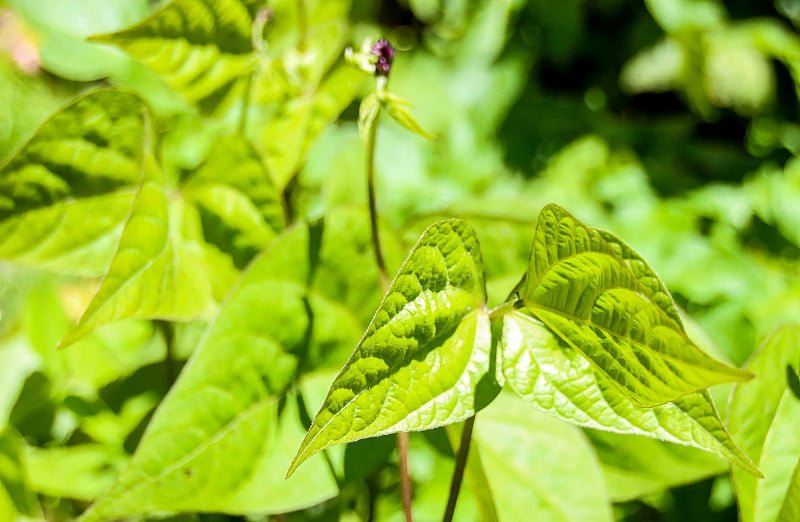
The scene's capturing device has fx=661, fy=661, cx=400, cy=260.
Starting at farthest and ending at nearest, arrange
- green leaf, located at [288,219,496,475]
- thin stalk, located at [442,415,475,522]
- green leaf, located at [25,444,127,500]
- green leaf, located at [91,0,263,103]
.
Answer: green leaf, located at [25,444,127,500] → green leaf, located at [91,0,263,103] → thin stalk, located at [442,415,475,522] → green leaf, located at [288,219,496,475]

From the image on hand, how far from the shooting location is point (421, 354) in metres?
0.52

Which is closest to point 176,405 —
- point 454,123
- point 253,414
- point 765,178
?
point 253,414

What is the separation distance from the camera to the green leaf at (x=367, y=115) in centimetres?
54

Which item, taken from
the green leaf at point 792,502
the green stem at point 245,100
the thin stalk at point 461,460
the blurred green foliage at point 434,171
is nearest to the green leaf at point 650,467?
the blurred green foliage at point 434,171

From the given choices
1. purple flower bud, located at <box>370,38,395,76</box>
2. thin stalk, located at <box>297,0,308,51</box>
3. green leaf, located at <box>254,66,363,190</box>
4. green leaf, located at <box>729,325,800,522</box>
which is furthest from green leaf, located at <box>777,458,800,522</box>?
thin stalk, located at <box>297,0,308,51</box>

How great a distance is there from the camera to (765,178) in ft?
3.72

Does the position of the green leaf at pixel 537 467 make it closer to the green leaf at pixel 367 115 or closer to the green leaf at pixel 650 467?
the green leaf at pixel 650 467

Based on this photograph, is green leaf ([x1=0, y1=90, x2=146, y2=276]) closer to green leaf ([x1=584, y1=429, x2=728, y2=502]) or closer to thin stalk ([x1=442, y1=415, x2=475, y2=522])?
thin stalk ([x1=442, y1=415, x2=475, y2=522])

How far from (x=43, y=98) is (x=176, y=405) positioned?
0.91 metres

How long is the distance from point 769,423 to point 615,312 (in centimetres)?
29

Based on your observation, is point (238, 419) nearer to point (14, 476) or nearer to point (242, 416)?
A: point (242, 416)

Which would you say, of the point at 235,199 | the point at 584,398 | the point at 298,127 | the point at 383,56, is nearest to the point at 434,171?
the point at 298,127

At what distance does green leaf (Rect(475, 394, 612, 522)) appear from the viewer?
68cm

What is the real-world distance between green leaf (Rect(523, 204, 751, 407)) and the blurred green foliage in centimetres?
23
